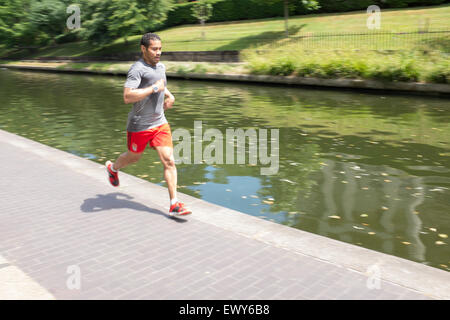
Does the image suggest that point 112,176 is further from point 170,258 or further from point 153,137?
point 170,258

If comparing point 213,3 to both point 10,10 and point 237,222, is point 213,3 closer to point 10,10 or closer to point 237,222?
point 10,10

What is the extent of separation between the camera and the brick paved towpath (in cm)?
359

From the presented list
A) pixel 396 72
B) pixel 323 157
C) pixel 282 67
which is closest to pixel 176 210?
pixel 323 157

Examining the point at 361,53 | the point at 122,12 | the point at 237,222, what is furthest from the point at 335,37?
the point at 237,222

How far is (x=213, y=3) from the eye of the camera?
46.2 m

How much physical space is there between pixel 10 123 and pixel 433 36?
827 inches

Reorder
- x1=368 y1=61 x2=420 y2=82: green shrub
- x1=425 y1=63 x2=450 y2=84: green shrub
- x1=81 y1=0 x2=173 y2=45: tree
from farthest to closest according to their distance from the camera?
x1=81 y1=0 x2=173 y2=45: tree, x1=368 y1=61 x2=420 y2=82: green shrub, x1=425 y1=63 x2=450 y2=84: green shrub

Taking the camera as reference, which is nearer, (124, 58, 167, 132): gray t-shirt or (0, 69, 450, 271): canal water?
(124, 58, 167, 132): gray t-shirt

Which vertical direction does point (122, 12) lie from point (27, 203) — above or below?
above

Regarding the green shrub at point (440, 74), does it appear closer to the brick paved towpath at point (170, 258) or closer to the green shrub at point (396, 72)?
the green shrub at point (396, 72)

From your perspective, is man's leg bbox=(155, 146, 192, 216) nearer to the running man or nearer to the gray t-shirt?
the running man

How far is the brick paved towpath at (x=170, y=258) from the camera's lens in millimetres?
3588

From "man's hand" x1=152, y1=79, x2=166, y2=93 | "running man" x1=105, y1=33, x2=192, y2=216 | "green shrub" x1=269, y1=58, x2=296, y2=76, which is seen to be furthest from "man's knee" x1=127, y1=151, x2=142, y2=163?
"green shrub" x1=269, y1=58, x2=296, y2=76

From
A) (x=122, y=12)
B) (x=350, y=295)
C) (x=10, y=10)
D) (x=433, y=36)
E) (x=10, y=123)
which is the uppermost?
(x=10, y=10)
